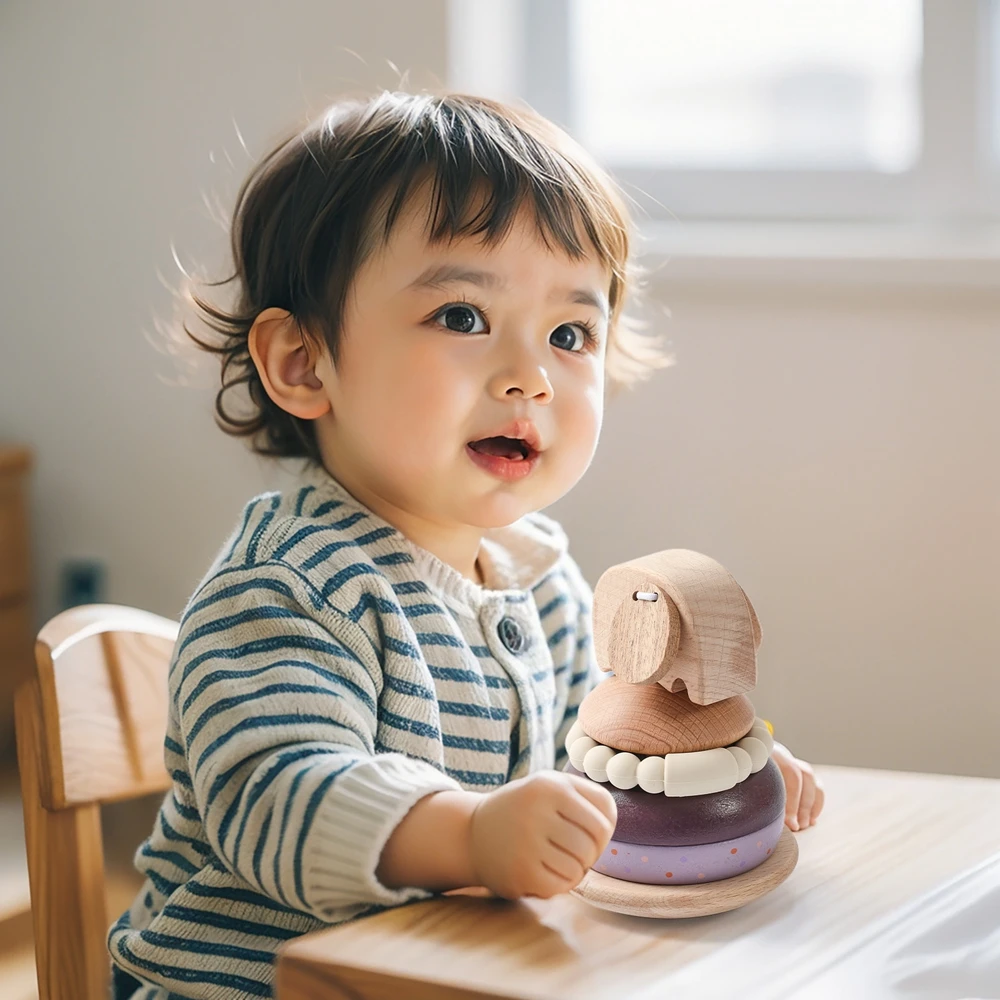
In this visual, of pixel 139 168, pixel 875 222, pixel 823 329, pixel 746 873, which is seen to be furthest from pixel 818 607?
pixel 139 168

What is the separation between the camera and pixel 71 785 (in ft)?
3.12

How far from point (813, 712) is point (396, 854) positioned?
993 mm

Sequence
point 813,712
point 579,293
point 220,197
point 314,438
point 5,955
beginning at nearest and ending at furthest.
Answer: point 579,293 → point 314,438 → point 5,955 → point 813,712 → point 220,197

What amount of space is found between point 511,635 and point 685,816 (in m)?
0.34

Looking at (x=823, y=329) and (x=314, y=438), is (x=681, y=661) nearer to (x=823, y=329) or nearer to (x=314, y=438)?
(x=314, y=438)

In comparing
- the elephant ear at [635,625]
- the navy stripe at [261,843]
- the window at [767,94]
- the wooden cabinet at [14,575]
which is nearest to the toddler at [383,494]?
the navy stripe at [261,843]

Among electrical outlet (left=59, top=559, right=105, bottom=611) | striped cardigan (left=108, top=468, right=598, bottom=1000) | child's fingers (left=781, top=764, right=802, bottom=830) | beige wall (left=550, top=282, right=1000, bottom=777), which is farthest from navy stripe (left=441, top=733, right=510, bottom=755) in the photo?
electrical outlet (left=59, top=559, right=105, bottom=611)

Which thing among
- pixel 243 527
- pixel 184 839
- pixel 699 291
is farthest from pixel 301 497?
pixel 699 291

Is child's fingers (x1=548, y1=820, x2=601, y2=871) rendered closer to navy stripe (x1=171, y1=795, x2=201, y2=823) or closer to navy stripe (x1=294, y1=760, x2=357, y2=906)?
navy stripe (x1=294, y1=760, x2=357, y2=906)

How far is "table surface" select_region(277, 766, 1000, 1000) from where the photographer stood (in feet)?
1.86

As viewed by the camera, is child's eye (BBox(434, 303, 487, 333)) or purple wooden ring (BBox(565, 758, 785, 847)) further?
child's eye (BBox(434, 303, 487, 333))

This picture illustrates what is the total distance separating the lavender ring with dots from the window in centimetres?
110

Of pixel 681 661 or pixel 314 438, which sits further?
pixel 314 438

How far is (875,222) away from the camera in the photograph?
162cm
